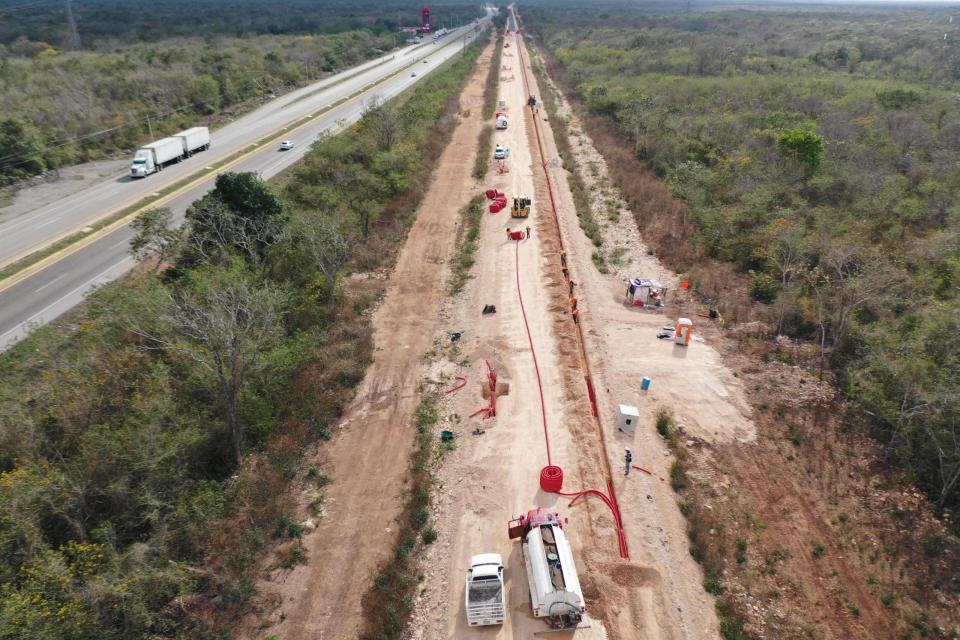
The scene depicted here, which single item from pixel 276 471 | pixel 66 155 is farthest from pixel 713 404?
pixel 66 155

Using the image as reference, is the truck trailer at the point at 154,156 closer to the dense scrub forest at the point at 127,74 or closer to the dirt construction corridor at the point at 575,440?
the dense scrub forest at the point at 127,74

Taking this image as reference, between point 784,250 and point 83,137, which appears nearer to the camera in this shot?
point 784,250

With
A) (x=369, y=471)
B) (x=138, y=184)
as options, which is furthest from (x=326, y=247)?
(x=138, y=184)

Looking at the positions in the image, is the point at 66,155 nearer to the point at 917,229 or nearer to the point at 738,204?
the point at 738,204

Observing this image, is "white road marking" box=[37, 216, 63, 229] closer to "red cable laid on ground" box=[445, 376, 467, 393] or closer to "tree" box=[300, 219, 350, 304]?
"tree" box=[300, 219, 350, 304]

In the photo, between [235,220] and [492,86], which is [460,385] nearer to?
[235,220]

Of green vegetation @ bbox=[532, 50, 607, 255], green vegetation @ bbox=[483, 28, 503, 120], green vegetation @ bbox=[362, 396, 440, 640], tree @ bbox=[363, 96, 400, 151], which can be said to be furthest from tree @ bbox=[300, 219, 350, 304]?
green vegetation @ bbox=[483, 28, 503, 120]
